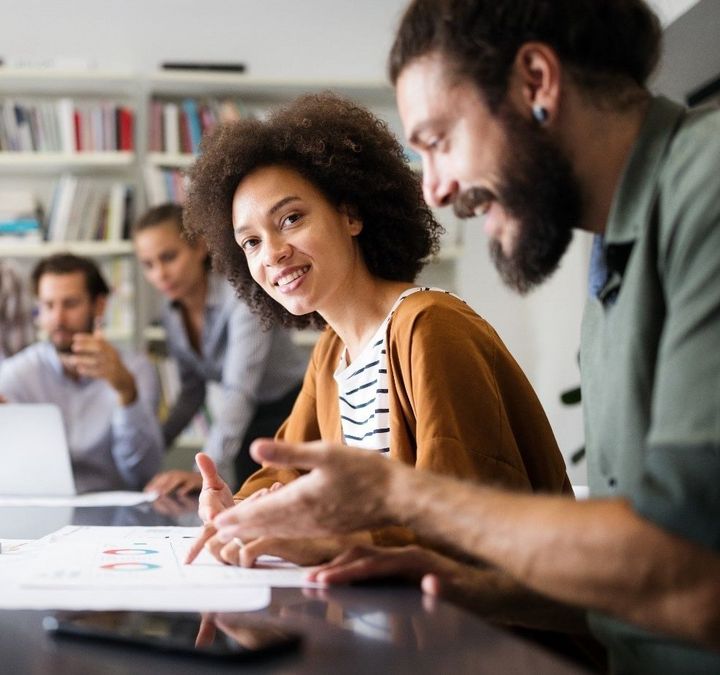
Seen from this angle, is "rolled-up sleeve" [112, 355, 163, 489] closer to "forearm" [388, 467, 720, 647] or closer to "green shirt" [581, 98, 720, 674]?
"green shirt" [581, 98, 720, 674]

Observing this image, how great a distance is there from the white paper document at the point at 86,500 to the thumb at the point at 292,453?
1195mm

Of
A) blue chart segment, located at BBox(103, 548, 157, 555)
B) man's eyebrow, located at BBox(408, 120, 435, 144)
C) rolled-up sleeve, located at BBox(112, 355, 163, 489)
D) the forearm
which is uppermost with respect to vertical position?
man's eyebrow, located at BBox(408, 120, 435, 144)

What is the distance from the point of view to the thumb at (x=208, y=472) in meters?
1.29

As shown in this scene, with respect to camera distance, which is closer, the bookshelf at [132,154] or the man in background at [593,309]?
the man in background at [593,309]

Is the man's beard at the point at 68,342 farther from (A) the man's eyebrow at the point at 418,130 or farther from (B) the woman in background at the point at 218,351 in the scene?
(A) the man's eyebrow at the point at 418,130

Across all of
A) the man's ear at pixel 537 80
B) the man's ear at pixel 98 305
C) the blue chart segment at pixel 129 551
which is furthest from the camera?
the man's ear at pixel 98 305

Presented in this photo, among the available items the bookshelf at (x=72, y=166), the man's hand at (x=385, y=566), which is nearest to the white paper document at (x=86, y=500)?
the man's hand at (x=385, y=566)

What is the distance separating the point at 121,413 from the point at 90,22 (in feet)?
7.19

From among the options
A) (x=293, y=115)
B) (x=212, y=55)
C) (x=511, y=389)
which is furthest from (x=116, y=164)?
(x=511, y=389)

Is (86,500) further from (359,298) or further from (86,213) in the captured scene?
(86,213)

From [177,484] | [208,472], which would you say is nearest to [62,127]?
[177,484]

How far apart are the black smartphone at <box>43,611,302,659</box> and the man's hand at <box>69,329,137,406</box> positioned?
1946 mm

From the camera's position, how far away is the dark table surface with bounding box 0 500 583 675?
0.62 m

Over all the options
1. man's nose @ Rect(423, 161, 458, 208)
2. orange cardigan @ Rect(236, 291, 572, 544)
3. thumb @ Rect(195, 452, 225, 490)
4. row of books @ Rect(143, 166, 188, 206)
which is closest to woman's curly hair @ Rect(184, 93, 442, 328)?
orange cardigan @ Rect(236, 291, 572, 544)
